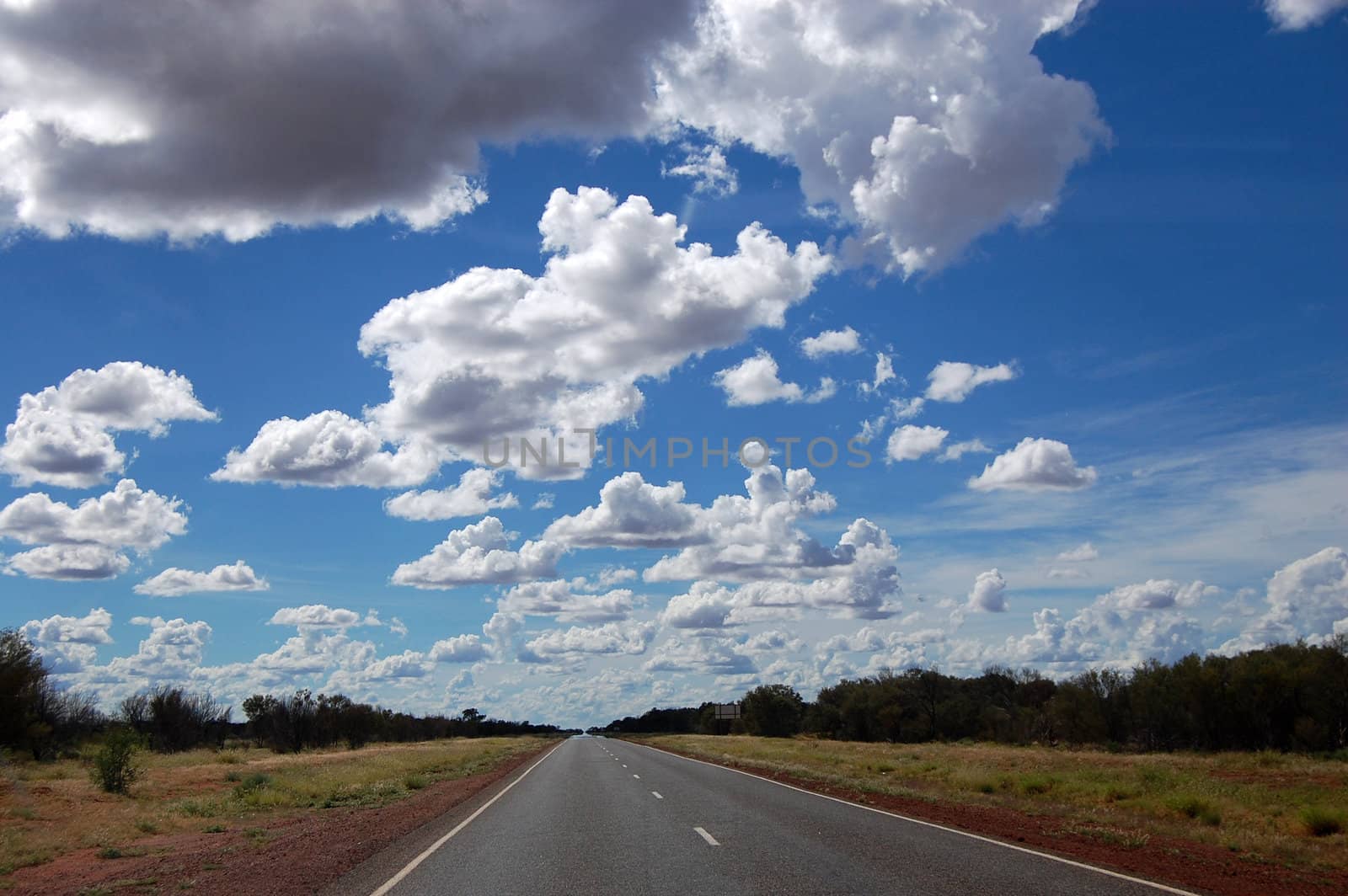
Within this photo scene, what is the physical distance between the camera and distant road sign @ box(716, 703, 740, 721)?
563 ft

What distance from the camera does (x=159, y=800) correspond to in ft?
102

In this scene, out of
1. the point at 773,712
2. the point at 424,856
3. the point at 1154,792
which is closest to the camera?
the point at 424,856

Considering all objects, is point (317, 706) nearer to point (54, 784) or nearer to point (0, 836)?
point (54, 784)

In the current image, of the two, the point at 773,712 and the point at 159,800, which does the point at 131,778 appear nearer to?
the point at 159,800

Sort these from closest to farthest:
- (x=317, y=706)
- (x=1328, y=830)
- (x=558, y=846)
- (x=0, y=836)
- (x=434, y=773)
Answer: (x=558, y=846) → (x=1328, y=830) → (x=0, y=836) → (x=434, y=773) → (x=317, y=706)

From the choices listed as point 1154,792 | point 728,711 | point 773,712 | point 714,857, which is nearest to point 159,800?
point 714,857

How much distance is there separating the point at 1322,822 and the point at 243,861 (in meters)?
18.4

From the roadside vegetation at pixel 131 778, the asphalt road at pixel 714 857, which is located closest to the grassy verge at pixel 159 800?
the roadside vegetation at pixel 131 778

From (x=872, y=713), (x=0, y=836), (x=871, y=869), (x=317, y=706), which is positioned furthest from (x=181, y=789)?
(x=872, y=713)

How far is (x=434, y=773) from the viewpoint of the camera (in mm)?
43344

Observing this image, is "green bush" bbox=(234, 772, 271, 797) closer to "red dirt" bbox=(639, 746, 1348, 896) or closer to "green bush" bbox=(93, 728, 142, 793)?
"green bush" bbox=(93, 728, 142, 793)

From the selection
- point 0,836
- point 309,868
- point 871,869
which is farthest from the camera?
point 0,836

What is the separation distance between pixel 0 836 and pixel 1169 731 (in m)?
60.1

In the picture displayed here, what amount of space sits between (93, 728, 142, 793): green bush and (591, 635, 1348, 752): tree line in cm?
4950
